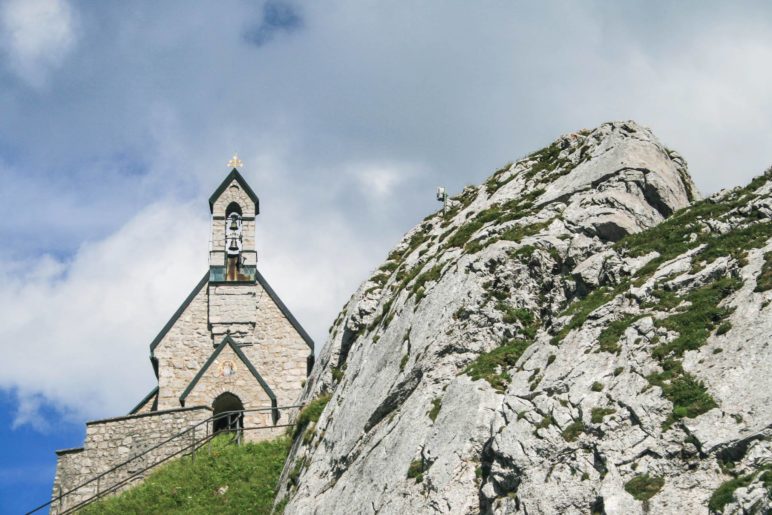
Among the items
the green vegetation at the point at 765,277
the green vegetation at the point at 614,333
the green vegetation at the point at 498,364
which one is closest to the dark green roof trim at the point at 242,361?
the green vegetation at the point at 498,364

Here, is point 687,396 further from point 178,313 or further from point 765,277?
point 178,313

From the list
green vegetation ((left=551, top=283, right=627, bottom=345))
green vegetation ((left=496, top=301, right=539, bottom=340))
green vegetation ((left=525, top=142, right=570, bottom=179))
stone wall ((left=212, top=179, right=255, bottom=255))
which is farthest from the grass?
stone wall ((left=212, top=179, right=255, bottom=255))

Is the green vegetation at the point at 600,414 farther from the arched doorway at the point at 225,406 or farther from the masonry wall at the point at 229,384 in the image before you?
the arched doorway at the point at 225,406

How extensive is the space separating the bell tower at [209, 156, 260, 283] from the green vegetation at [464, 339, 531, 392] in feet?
73.8

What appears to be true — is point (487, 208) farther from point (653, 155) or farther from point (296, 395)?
point (296, 395)

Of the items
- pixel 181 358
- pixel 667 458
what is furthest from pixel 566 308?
pixel 181 358

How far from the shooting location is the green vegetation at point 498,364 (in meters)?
16.4

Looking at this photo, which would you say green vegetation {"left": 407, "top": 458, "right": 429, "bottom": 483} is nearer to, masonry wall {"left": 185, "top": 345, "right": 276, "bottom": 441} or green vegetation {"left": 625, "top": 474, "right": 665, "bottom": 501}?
green vegetation {"left": 625, "top": 474, "right": 665, "bottom": 501}

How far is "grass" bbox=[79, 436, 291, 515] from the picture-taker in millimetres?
23047

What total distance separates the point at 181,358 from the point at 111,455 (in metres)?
9.02

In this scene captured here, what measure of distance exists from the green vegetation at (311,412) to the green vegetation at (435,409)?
6.66 meters

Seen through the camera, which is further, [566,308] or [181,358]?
[181,358]

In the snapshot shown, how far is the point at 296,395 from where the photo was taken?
36.2 metres

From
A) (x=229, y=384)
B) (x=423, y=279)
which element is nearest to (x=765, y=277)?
(x=423, y=279)
